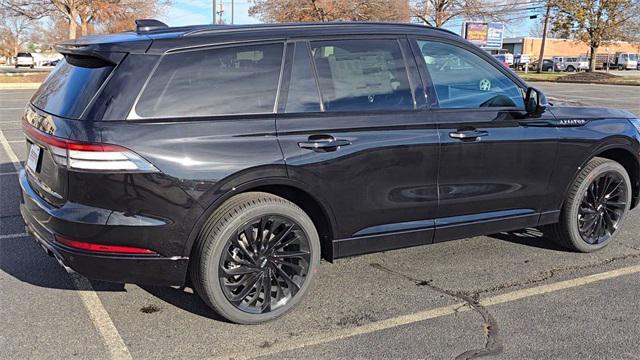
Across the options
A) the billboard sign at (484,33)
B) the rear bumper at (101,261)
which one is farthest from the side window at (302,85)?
the billboard sign at (484,33)

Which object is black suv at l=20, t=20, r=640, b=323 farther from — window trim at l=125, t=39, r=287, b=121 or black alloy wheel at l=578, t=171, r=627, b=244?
black alloy wheel at l=578, t=171, r=627, b=244

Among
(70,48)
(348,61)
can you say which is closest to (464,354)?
(348,61)

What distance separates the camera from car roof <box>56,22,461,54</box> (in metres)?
3.25

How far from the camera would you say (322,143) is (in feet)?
11.5

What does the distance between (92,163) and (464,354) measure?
2310 millimetres

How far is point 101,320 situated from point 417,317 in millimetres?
1993

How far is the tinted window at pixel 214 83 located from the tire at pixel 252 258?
0.56 m

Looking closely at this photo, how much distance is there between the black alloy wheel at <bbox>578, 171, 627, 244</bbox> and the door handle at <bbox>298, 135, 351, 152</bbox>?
2.44 metres

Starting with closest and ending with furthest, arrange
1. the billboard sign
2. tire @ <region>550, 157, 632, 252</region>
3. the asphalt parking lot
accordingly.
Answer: the asphalt parking lot < tire @ <region>550, 157, 632, 252</region> < the billboard sign

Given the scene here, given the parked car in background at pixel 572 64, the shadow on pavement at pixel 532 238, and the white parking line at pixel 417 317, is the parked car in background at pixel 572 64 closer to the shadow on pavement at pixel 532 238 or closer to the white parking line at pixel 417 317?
the shadow on pavement at pixel 532 238

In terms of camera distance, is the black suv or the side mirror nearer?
the black suv

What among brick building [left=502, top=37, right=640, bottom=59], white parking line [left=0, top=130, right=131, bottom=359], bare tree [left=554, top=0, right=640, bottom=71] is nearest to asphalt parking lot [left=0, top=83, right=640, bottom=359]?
white parking line [left=0, top=130, right=131, bottom=359]

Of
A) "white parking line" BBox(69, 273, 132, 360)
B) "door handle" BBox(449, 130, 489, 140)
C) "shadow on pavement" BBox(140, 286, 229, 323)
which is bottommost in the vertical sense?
"white parking line" BBox(69, 273, 132, 360)

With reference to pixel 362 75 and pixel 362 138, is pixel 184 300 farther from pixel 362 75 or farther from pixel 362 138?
pixel 362 75
